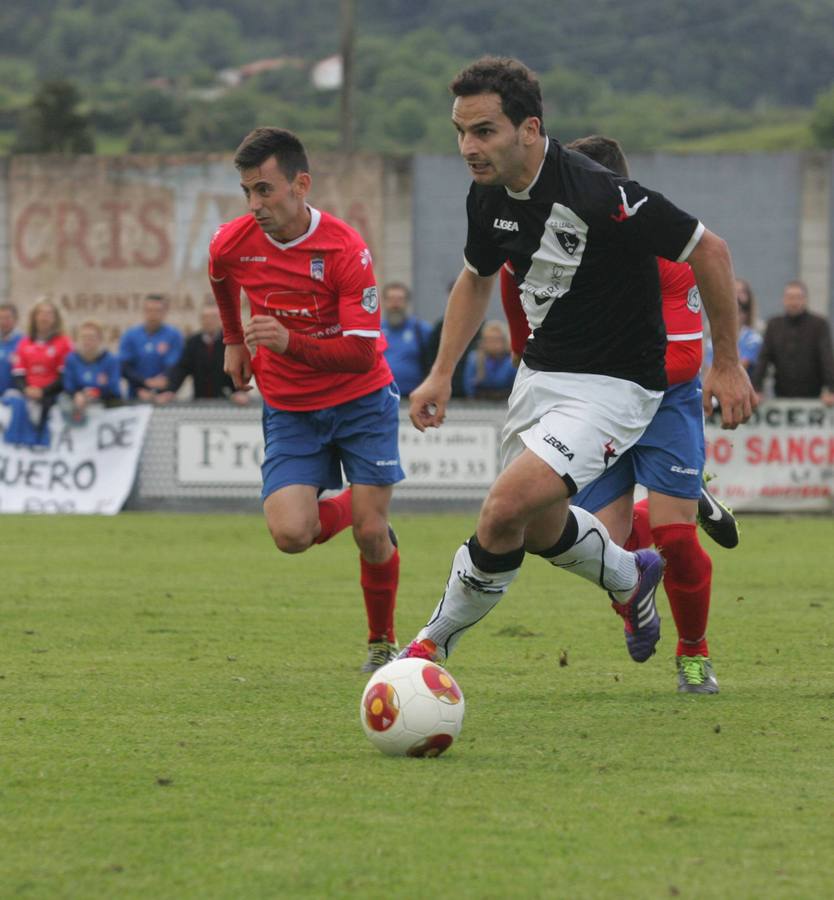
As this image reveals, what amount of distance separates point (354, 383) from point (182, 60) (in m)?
91.1

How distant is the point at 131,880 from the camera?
12.1ft

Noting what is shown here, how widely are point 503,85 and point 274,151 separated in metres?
1.53

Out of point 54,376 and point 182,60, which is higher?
point 182,60

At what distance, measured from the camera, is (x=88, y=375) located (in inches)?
635

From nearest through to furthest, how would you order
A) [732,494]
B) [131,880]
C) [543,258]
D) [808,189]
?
[131,880] < [543,258] < [732,494] < [808,189]

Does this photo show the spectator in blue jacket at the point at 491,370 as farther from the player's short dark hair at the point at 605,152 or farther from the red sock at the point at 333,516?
the player's short dark hair at the point at 605,152

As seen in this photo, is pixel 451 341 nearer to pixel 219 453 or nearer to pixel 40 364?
pixel 219 453

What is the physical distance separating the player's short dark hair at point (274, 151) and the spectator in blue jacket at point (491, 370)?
9386 millimetres

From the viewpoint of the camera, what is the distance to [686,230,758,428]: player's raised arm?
5395mm

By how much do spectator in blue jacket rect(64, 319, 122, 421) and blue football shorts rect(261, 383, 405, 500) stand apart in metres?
9.34

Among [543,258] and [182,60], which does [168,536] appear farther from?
[182,60]

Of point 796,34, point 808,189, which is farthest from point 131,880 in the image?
point 796,34

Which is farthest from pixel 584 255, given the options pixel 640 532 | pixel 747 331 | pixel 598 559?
pixel 747 331

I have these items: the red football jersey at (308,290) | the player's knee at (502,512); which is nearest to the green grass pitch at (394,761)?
the player's knee at (502,512)
